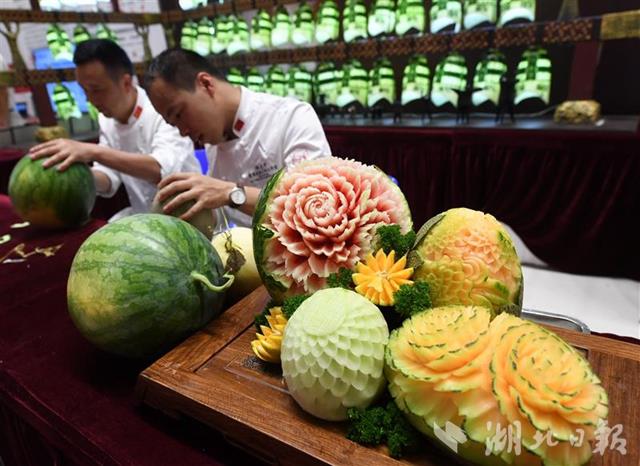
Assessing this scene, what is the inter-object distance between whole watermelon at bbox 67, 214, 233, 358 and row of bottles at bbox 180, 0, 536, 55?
122 inches

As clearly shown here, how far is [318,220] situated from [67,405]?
0.57 metres

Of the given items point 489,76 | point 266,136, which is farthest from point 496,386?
point 489,76

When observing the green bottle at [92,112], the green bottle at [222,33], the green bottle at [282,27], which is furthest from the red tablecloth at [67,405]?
the green bottle at [92,112]

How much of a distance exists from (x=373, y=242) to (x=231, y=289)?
424 millimetres

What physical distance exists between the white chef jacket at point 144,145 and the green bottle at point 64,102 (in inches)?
70.3

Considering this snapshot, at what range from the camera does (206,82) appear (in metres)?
1.99

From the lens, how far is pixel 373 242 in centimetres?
71

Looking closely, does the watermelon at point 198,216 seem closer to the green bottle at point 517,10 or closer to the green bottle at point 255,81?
the green bottle at point 517,10

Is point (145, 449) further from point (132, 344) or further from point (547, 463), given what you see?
point (547, 463)

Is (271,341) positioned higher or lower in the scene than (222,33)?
lower

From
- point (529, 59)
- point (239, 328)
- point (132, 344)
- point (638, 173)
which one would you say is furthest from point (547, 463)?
point (529, 59)

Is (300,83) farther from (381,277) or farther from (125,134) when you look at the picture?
(381,277)

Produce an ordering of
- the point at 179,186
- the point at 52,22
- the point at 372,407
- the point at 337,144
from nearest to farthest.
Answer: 1. the point at 372,407
2. the point at 179,186
3. the point at 337,144
4. the point at 52,22

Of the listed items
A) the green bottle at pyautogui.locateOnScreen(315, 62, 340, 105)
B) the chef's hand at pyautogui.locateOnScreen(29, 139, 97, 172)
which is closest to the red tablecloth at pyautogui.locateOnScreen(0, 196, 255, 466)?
the chef's hand at pyautogui.locateOnScreen(29, 139, 97, 172)
